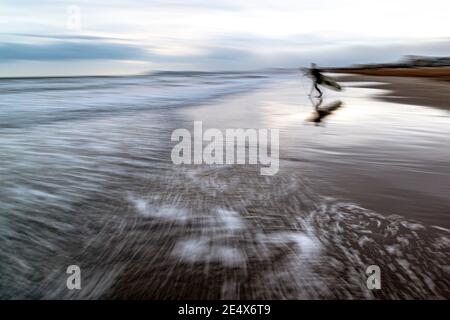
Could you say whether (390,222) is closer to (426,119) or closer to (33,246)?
(33,246)

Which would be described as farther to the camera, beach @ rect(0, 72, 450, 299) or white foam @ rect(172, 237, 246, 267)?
white foam @ rect(172, 237, 246, 267)

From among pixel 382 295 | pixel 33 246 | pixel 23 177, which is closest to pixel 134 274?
pixel 33 246

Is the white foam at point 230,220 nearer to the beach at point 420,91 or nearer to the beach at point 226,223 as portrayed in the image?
the beach at point 226,223

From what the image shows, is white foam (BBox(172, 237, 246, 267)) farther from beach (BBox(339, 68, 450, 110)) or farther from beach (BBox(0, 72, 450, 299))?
beach (BBox(339, 68, 450, 110))

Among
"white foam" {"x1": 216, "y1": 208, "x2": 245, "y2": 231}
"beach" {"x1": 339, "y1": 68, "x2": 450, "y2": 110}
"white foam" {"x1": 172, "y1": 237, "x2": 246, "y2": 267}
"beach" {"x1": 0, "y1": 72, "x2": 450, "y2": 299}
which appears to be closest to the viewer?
"beach" {"x1": 0, "y1": 72, "x2": 450, "y2": 299}

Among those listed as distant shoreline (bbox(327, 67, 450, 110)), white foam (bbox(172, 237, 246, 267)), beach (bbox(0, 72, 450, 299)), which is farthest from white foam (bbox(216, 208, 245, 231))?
distant shoreline (bbox(327, 67, 450, 110))

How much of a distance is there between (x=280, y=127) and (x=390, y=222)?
202 inches

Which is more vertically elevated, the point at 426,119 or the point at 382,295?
the point at 426,119

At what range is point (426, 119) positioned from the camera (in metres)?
8.61

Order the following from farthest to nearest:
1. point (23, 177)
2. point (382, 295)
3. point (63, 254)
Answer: point (23, 177) → point (63, 254) → point (382, 295)

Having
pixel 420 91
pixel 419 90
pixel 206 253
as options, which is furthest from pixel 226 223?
pixel 419 90

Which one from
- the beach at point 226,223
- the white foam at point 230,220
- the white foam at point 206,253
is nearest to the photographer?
the beach at point 226,223

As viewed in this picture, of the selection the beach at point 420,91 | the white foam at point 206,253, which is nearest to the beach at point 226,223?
the white foam at point 206,253

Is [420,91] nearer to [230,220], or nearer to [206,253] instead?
[230,220]
